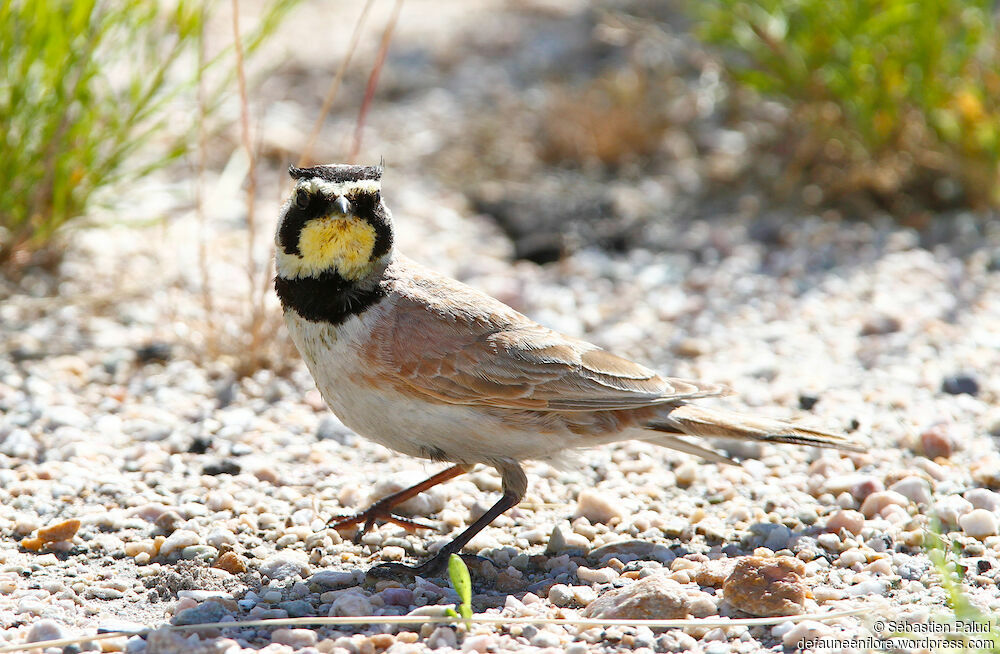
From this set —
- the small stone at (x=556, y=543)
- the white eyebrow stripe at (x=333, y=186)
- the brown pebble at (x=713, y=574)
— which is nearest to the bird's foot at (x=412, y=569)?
the small stone at (x=556, y=543)

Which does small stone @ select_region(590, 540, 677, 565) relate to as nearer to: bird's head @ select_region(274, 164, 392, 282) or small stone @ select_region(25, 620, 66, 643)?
bird's head @ select_region(274, 164, 392, 282)

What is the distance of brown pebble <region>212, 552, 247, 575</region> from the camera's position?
3.48 metres

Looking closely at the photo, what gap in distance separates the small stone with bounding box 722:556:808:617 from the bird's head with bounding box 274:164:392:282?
1.52 metres

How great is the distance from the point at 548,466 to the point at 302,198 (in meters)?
1.44

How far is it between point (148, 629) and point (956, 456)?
9.89 ft

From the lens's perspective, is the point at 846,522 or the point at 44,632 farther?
the point at 846,522

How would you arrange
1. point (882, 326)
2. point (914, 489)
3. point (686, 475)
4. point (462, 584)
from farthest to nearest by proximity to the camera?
point (882, 326) → point (686, 475) → point (914, 489) → point (462, 584)

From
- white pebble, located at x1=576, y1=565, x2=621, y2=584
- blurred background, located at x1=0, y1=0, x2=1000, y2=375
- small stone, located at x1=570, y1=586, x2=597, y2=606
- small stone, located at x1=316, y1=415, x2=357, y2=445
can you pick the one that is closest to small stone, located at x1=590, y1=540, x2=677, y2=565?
white pebble, located at x1=576, y1=565, x2=621, y2=584

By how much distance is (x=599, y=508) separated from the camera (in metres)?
3.98

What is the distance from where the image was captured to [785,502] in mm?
4023

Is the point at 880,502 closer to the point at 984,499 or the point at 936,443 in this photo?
the point at 984,499

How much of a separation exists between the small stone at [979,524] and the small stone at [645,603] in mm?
1091

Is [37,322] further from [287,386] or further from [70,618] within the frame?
[70,618]

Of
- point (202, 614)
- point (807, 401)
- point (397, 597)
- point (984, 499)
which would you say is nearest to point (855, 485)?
point (984, 499)
